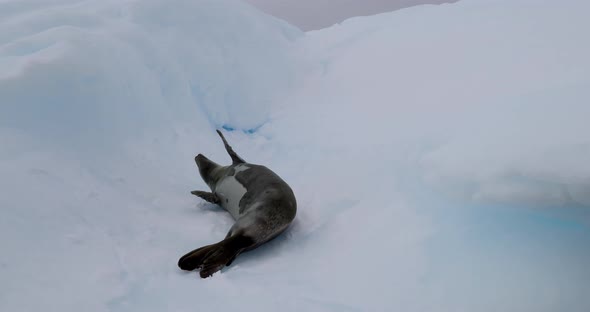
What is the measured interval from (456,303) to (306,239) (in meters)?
1.27

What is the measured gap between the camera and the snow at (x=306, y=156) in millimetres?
2184

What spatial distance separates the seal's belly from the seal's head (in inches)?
8.1

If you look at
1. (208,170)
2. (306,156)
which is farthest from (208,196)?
(306,156)

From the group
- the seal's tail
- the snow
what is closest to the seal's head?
the snow

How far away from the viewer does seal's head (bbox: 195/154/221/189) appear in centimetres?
422

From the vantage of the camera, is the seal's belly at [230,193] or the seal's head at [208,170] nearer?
the seal's belly at [230,193]

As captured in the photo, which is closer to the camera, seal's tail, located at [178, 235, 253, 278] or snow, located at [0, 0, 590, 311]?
snow, located at [0, 0, 590, 311]

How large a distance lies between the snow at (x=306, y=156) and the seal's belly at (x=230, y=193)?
0.11 m

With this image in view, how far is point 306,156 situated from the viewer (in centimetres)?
465

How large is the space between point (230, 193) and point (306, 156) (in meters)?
1.12

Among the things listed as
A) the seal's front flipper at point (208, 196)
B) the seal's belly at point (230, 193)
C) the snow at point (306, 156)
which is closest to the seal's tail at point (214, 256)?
the snow at point (306, 156)

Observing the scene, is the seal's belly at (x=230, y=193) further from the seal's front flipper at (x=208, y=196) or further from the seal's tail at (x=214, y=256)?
the seal's tail at (x=214, y=256)

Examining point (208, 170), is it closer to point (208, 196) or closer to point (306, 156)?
point (208, 196)

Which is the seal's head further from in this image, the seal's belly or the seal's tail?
the seal's tail
